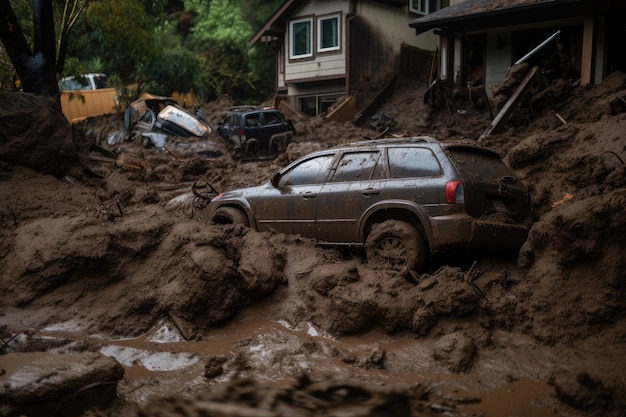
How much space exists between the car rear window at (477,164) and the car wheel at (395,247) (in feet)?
3.11

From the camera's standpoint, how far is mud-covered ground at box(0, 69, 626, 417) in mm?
4754

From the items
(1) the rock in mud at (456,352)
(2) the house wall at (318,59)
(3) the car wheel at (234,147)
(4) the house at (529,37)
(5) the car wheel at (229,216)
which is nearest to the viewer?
(1) the rock in mud at (456,352)

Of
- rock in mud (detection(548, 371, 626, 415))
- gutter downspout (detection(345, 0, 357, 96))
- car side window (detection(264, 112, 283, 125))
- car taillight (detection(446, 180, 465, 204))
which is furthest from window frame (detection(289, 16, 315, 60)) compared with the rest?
rock in mud (detection(548, 371, 626, 415))

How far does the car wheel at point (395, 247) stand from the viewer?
7.15 metres

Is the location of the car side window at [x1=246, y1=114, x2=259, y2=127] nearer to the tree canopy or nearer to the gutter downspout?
the gutter downspout

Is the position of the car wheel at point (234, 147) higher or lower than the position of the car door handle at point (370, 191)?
higher

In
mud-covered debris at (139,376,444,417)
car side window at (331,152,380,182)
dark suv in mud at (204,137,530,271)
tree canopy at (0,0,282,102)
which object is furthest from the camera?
tree canopy at (0,0,282,102)

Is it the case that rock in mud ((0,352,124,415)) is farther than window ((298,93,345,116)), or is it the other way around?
window ((298,93,345,116))

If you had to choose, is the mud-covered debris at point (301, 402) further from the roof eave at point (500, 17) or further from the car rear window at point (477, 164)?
the roof eave at point (500, 17)

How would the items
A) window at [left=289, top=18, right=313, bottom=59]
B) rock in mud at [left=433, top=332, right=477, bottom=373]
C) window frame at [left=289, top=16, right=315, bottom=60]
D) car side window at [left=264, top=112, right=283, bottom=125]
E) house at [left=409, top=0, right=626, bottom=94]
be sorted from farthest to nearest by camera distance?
window at [left=289, top=18, right=313, bottom=59] → window frame at [left=289, top=16, right=315, bottom=60] → car side window at [left=264, top=112, right=283, bottom=125] → house at [left=409, top=0, right=626, bottom=94] → rock in mud at [left=433, top=332, right=477, bottom=373]

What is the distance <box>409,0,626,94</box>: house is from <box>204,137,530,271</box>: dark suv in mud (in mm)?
8939

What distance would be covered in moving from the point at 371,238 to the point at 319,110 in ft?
60.6

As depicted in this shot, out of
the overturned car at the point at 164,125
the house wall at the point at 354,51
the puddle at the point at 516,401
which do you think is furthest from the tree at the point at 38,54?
the house wall at the point at 354,51

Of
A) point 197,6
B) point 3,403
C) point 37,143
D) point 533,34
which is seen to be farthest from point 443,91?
point 197,6
